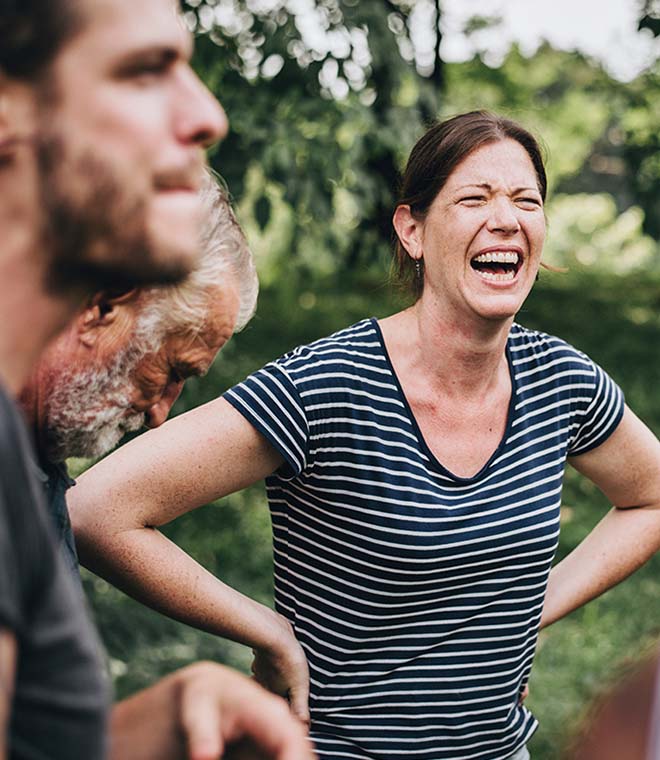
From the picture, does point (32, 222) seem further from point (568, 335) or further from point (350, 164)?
point (568, 335)

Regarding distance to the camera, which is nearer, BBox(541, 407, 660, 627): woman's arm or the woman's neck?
the woman's neck

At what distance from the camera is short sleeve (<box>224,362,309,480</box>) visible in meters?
2.10

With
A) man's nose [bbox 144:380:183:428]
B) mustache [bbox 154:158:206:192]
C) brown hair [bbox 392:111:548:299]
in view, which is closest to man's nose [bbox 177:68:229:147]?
mustache [bbox 154:158:206:192]

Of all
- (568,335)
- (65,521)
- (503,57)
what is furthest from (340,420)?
(503,57)

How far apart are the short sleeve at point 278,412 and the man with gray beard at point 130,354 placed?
0.50 ft

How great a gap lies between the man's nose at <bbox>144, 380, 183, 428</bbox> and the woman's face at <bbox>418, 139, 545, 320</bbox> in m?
0.65

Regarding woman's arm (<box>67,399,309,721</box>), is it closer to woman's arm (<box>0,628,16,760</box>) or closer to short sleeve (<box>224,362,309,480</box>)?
short sleeve (<box>224,362,309,480</box>)

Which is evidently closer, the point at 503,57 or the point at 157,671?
the point at 157,671

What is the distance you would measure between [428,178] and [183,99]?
52.0 inches

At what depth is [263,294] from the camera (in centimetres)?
1184

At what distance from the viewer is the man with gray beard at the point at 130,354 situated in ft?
5.64

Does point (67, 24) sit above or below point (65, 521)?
A: above

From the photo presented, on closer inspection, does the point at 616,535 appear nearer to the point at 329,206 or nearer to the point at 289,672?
the point at 289,672

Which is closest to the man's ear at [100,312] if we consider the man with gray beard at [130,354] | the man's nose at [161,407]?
the man with gray beard at [130,354]
